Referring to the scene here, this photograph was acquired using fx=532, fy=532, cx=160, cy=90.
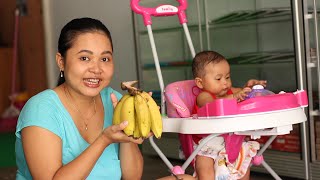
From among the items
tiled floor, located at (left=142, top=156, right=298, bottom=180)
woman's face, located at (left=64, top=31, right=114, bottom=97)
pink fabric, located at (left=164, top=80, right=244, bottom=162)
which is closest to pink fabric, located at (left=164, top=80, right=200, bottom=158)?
pink fabric, located at (left=164, top=80, right=244, bottom=162)

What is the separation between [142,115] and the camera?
155 centimetres

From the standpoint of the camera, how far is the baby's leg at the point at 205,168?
2.35m

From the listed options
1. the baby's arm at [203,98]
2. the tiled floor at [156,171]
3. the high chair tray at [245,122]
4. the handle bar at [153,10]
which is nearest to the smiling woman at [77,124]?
the high chair tray at [245,122]

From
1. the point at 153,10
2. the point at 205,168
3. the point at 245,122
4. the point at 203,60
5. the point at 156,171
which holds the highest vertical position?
the point at 153,10

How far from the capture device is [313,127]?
2980 millimetres

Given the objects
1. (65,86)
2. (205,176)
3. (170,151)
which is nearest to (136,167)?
(65,86)

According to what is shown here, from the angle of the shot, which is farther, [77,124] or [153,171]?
[153,171]

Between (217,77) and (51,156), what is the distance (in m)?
1.08

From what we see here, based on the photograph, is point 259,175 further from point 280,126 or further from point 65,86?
point 65,86

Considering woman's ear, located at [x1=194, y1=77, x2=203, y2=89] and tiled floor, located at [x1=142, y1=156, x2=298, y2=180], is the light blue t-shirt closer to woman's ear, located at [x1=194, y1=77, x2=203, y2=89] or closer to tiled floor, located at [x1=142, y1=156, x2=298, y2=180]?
woman's ear, located at [x1=194, y1=77, x2=203, y2=89]

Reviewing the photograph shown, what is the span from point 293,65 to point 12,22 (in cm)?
475

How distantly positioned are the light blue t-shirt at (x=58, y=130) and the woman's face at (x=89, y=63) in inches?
3.6

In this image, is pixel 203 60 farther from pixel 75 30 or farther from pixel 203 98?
pixel 75 30

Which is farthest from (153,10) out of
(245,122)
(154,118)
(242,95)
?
(154,118)
